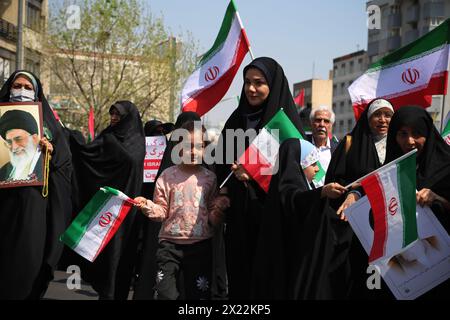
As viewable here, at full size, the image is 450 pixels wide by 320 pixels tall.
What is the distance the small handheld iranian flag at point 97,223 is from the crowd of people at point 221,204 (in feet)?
1.01

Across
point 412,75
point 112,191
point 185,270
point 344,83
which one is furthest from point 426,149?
point 344,83

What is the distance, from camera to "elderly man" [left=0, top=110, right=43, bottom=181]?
6.23m

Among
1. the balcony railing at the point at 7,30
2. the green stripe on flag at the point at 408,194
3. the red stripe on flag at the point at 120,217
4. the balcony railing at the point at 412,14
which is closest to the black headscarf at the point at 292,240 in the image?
the green stripe on flag at the point at 408,194

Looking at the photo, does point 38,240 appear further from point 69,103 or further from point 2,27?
point 2,27

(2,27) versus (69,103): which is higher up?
(2,27)

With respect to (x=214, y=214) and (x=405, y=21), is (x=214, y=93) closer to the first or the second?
(x=214, y=214)

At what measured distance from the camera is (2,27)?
119ft

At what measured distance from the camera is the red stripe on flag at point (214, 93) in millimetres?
7129

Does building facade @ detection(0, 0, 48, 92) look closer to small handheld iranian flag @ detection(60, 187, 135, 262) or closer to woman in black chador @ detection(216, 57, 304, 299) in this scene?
small handheld iranian flag @ detection(60, 187, 135, 262)

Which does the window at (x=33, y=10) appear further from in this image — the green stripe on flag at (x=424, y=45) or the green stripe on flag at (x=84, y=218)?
the green stripe on flag at (x=84, y=218)

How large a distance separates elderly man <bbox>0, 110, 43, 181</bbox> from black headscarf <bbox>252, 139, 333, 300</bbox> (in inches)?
90.1
